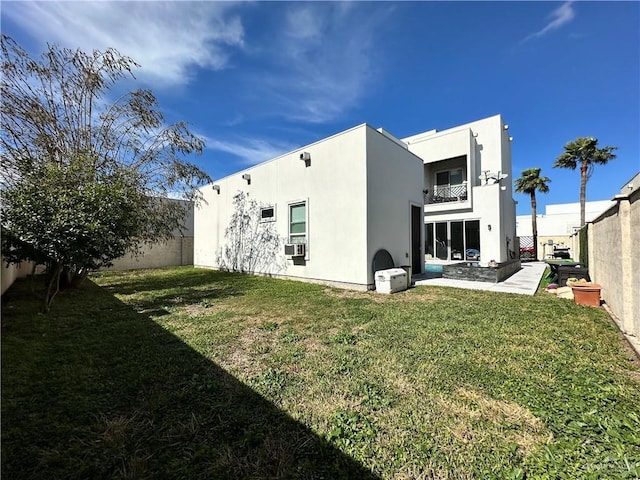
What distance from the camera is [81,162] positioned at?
6.30 meters

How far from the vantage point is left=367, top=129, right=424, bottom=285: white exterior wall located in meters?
7.83

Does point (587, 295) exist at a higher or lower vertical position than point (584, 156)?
lower

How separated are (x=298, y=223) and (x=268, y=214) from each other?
1820 mm

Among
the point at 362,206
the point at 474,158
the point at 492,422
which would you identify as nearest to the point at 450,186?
the point at 474,158

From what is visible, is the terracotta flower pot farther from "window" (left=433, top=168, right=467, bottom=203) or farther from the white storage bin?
"window" (left=433, top=168, right=467, bottom=203)

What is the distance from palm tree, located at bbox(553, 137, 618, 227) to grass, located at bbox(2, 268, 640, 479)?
67.4 ft

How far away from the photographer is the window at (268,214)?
10539 mm

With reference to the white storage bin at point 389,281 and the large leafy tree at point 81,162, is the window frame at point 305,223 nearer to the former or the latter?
the white storage bin at point 389,281

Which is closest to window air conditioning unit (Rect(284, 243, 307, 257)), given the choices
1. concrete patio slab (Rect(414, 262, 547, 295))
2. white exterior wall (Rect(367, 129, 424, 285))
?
white exterior wall (Rect(367, 129, 424, 285))

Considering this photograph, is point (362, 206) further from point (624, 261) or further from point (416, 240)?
point (624, 261)

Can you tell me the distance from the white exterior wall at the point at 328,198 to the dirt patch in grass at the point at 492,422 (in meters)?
5.24

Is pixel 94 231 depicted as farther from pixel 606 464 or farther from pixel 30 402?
pixel 606 464

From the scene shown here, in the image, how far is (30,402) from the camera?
2.41 meters

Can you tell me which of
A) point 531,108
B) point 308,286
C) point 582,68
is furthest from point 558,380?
point 531,108
